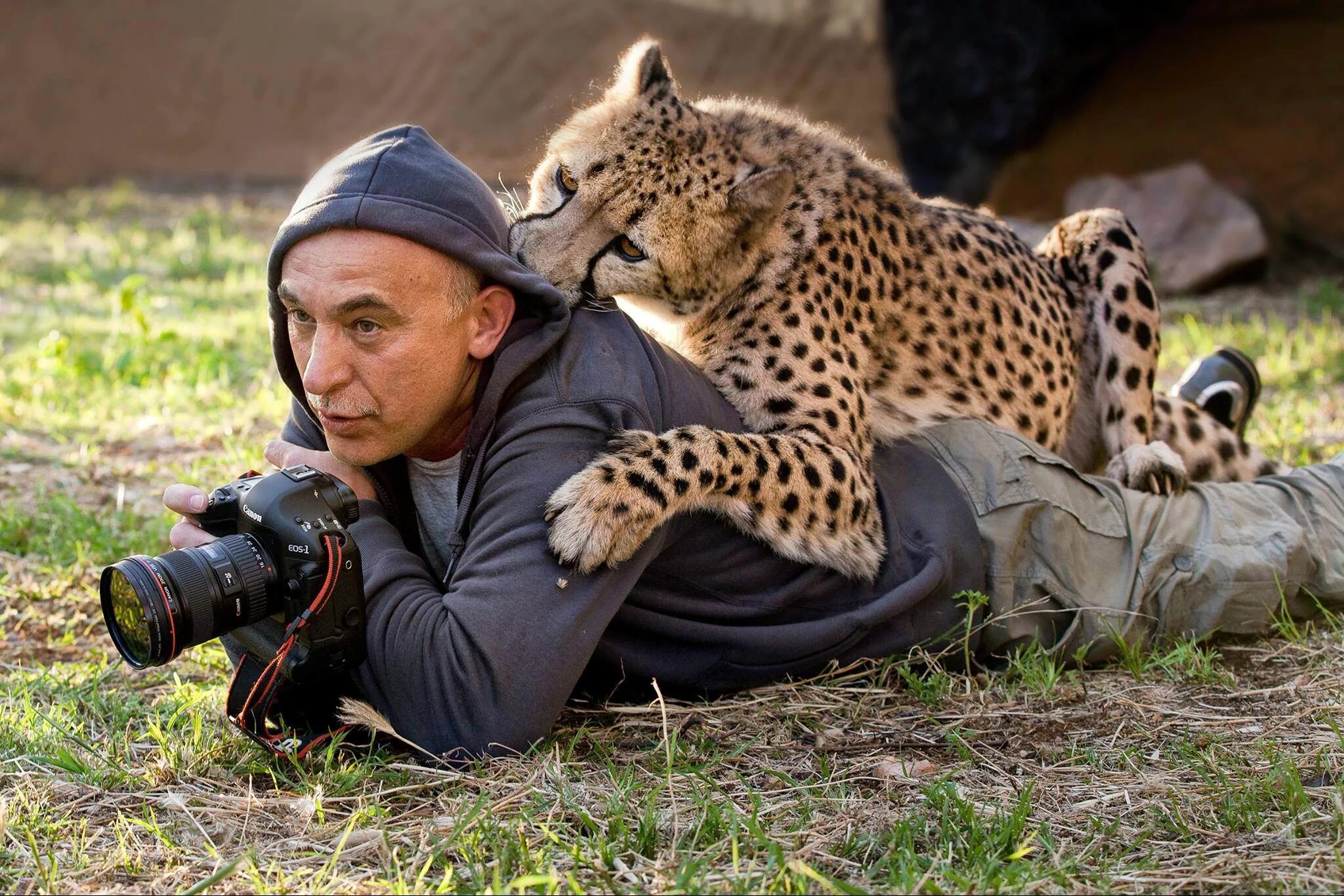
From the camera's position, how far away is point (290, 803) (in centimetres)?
256

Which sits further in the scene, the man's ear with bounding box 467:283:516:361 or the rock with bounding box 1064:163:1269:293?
the rock with bounding box 1064:163:1269:293

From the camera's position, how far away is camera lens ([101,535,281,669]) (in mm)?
2420

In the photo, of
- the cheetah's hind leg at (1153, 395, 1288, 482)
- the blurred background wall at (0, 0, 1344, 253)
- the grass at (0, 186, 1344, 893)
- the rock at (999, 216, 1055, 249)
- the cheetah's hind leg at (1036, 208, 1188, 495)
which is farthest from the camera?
the blurred background wall at (0, 0, 1344, 253)

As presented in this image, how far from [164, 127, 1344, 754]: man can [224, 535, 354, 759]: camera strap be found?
0.32 ft

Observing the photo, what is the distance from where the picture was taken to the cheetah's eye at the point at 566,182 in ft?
11.4

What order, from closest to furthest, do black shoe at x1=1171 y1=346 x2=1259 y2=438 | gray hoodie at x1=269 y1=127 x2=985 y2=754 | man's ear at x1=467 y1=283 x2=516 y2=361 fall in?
gray hoodie at x1=269 y1=127 x2=985 y2=754 → man's ear at x1=467 y1=283 x2=516 y2=361 → black shoe at x1=1171 y1=346 x2=1259 y2=438

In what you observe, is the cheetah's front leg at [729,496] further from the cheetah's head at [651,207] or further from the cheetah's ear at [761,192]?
the cheetah's ear at [761,192]

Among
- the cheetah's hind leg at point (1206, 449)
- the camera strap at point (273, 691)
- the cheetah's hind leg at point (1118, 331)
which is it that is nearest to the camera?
the camera strap at point (273, 691)

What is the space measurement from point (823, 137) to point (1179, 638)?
176cm

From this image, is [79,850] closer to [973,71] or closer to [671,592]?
[671,592]

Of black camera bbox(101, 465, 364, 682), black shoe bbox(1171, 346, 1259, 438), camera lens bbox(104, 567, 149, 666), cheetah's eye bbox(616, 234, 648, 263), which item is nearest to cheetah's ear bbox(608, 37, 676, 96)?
cheetah's eye bbox(616, 234, 648, 263)

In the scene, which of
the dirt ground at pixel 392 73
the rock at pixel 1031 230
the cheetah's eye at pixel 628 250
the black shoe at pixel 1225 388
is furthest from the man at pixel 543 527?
the dirt ground at pixel 392 73

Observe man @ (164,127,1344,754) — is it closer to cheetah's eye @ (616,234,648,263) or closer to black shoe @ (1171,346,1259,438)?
cheetah's eye @ (616,234,648,263)

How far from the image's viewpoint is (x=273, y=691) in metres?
2.65
